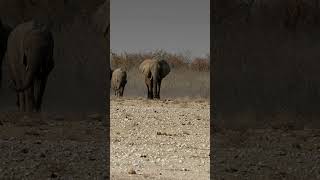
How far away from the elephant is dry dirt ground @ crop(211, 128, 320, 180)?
14.2m

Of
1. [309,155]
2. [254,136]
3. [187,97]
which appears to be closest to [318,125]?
[254,136]

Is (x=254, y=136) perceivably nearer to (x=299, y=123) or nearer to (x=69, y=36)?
(x=299, y=123)

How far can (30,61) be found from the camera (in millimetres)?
10656

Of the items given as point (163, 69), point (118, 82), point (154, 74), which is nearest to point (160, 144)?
point (154, 74)

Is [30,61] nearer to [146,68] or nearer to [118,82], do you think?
[146,68]

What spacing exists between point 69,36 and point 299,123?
4.56m

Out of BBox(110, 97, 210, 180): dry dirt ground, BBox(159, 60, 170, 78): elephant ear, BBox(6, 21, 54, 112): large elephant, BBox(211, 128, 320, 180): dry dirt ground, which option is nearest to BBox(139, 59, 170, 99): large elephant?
BBox(159, 60, 170, 78): elephant ear

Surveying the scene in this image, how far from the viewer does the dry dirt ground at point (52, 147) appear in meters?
8.02

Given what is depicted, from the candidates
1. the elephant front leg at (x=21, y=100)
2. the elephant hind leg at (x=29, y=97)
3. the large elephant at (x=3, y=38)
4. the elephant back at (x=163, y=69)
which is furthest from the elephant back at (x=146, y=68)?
the elephant hind leg at (x=29, y=97)

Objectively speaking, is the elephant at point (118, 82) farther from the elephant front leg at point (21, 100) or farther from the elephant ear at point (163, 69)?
the elephant front leg at point (21, 100)

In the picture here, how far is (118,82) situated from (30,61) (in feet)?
55.4

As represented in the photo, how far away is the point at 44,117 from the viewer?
41.4 feet

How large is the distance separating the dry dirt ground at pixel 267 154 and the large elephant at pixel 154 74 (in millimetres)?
12887

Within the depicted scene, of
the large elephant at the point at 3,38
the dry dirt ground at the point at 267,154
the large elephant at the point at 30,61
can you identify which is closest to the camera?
the dry dirt ground at the point at 267,154
